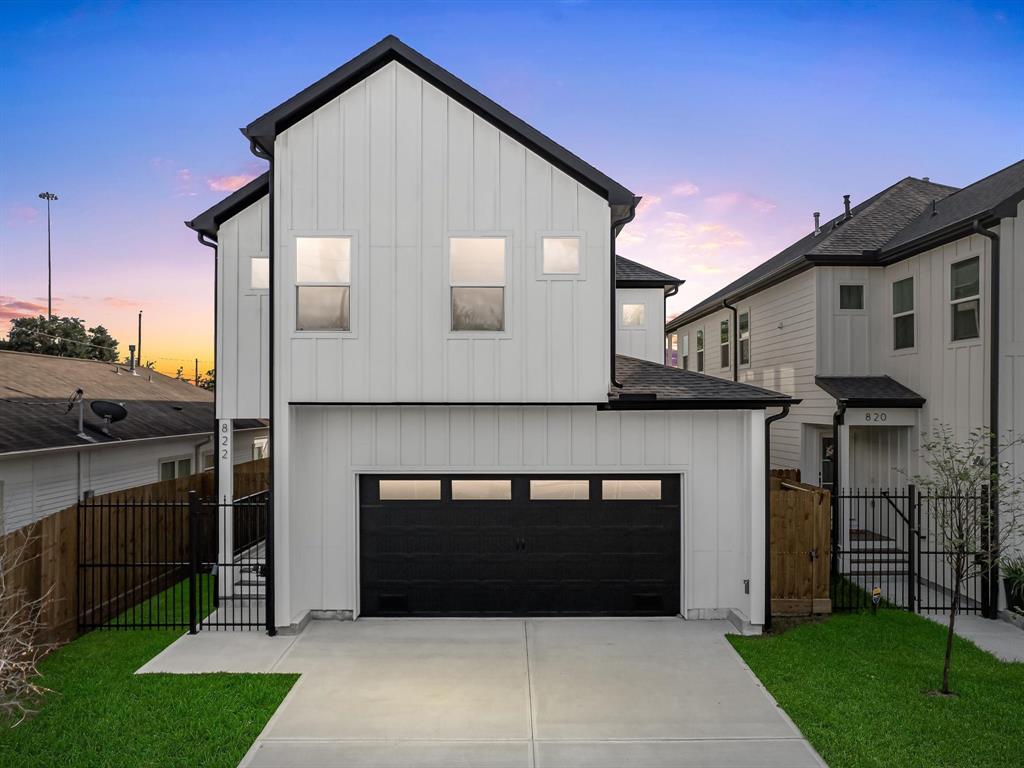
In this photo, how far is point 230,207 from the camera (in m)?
9.80

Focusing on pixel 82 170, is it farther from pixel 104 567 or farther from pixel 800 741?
pixel 800 741

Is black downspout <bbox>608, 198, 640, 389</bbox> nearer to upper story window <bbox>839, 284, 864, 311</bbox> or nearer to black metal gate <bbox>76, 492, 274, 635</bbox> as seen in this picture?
black metal gate <bbox>76, 492, 274, 635</bbox>

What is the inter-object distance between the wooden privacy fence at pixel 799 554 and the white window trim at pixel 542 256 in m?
4.31

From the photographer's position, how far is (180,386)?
923 inches

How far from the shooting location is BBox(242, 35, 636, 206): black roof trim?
8508 mm

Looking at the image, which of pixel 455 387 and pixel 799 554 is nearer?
pixel 455 387

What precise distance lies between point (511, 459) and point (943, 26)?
1568 centimetres

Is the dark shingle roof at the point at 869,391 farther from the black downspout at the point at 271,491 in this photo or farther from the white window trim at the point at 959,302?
the black downspout at the point at 271,491

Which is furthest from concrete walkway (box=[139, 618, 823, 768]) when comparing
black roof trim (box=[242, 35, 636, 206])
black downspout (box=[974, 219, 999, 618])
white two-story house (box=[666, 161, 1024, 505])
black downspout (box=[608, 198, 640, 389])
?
black roof trim (box=[242, 35, 636, 206])

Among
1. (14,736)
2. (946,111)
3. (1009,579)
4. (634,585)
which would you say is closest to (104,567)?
(14,736)

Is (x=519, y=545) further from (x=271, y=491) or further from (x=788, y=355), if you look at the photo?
(x=788, y=355)

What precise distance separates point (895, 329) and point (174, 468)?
16.4 m

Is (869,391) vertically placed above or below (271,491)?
above

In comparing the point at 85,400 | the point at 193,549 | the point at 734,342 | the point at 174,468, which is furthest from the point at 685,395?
the point at 85,400
